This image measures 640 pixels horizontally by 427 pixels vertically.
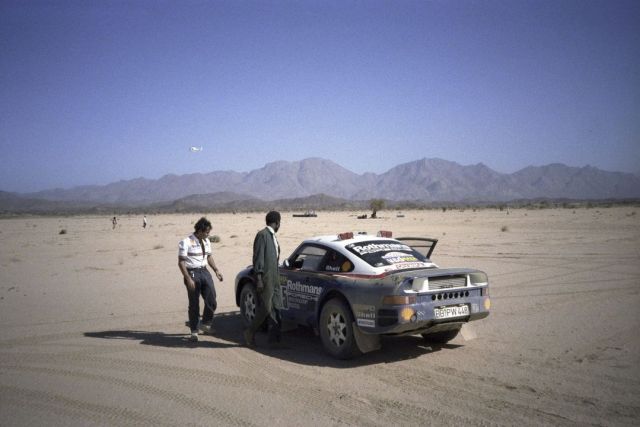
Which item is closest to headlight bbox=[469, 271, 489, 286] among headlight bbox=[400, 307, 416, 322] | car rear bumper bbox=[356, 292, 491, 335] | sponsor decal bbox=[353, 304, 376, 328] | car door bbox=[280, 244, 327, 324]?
car rear bumper bbox=[356, 292, 491, 335]

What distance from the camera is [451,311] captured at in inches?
254

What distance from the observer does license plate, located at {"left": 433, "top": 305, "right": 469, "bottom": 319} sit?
632 centimetres

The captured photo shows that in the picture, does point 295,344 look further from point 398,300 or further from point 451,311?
point 451,311

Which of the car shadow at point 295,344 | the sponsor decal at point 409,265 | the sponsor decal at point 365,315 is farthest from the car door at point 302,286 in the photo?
the sponsor decal at point 409,265

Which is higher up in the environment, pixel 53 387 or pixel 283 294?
pixel 283 294

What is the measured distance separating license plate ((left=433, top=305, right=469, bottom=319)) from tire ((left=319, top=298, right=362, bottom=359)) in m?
1.07

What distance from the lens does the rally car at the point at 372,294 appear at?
6180 millimetres

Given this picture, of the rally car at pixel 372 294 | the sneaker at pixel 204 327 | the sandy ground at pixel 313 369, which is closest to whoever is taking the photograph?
the sandy ground at pixel 313 369

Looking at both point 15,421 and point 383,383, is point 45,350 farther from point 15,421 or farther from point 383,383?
point 383,383

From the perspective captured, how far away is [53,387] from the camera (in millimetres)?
5980

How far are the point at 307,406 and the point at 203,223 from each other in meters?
3.71

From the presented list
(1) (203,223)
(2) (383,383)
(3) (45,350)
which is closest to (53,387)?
(3) (45,350)

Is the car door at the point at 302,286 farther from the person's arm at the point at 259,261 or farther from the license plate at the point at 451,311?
the license plate at the point at 451,311

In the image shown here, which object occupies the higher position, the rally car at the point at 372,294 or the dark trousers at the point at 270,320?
the rally car at the point at 372,294
